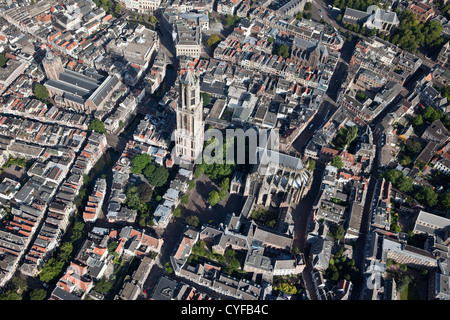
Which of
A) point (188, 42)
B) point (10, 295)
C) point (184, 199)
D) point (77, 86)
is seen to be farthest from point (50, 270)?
point (188, 42)

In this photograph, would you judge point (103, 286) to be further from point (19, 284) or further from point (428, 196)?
point (428, 196)

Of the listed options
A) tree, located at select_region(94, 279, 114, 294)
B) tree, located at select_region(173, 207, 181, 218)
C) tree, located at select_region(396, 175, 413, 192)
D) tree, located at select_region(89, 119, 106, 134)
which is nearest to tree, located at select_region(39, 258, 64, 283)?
tree, located at select_region(94, 279, 114, 294)

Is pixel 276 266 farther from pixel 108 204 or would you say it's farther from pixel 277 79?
pixel 277 79

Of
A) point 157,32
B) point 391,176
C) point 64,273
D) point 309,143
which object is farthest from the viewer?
point 157,32

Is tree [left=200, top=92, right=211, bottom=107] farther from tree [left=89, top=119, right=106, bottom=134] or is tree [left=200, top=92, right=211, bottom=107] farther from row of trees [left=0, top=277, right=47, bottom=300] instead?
row of trees [left=0, top=277, right=47, bottom=300]

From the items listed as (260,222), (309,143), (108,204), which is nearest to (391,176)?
(309,143)

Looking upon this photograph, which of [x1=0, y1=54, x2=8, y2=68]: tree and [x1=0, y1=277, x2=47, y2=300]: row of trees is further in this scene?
[x1=0, y1=54, x2=8, y2=68]: tree

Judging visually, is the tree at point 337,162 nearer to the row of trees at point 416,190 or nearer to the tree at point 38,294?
the row of trees at point 416,190
